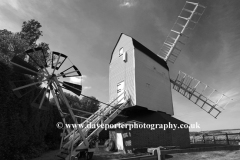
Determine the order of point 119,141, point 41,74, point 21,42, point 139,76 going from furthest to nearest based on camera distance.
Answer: point 21,42, point 139,76, point 119,141, point 41,74

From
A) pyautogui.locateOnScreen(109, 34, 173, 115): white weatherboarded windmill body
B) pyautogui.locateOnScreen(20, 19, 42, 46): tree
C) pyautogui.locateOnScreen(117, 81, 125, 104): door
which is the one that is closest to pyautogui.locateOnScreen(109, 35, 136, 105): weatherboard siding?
pyautogui.locateOnScreen(109, 34, 173, 115): white weatherboarded windmill body

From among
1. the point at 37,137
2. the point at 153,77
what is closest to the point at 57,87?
the point at 37,137

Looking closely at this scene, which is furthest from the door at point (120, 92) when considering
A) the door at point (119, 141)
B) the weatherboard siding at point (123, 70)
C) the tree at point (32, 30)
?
the tree at point (32, 30)

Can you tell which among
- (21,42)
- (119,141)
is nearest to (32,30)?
(21,42)

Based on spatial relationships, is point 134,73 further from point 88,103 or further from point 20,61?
point 88,103

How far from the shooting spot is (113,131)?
607 inches

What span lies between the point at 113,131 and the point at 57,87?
820 cm

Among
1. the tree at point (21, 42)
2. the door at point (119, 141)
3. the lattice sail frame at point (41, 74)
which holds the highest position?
the tree at point (21, 42)

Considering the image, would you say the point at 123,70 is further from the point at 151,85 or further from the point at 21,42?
the point at 21,42

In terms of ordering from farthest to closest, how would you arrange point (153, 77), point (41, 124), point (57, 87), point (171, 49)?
point (171, 49), point (153, 77), point (41, 124), point (57, 87)

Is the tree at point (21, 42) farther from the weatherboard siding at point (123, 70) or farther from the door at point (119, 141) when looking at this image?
the door at point (119, 141)

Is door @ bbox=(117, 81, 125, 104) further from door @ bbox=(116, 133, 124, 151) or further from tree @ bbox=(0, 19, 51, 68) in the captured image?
tree @ bbox=(0, 19, 51, 68)

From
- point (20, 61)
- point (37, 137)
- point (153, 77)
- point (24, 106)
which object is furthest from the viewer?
point (153, 77)

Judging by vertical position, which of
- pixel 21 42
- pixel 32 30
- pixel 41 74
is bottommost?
pixel 41 74
